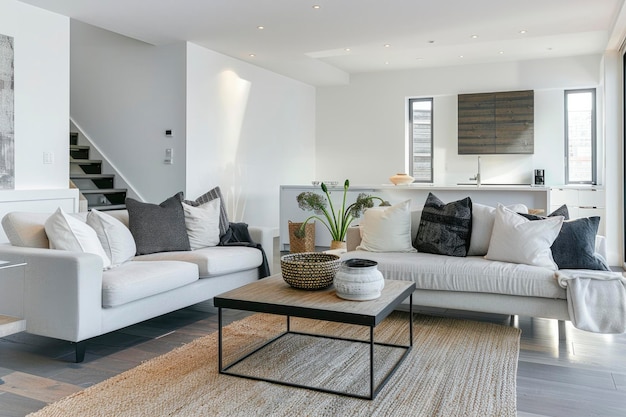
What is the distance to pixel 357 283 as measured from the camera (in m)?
2.61

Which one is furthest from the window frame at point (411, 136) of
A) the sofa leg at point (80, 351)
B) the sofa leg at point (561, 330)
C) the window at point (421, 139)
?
the sofa leg at point (80, 351)

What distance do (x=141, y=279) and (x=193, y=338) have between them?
49 cm

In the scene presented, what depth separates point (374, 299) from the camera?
2666 mm

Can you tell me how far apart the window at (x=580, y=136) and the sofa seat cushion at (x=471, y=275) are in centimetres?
521

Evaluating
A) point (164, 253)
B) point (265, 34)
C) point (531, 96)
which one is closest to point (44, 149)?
point (164, 253)


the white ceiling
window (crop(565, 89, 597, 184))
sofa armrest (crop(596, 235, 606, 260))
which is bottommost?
sofa armrest (crop(596, 235, 606, 260))

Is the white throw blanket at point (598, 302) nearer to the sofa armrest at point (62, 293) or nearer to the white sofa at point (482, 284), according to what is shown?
the white sofa at point (482, 284)

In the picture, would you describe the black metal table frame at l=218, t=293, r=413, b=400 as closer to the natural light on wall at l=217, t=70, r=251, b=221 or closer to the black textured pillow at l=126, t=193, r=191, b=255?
the black textured pillow at l=126, t=193, r=191, b=255

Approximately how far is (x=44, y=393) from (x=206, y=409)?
0.80 metres

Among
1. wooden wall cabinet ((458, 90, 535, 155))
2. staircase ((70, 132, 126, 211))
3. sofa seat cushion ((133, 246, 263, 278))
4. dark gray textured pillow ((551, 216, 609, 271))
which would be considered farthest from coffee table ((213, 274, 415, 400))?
wooden wall cabinet ((458, 90, 535, 155))

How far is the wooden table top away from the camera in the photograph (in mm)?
2438

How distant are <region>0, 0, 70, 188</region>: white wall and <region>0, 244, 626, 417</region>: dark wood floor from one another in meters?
2.13

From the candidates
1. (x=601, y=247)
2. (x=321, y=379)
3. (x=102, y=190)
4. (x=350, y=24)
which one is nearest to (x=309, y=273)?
(x=321, y=379)

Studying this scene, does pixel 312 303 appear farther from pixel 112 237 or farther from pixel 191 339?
pixel 112 237
